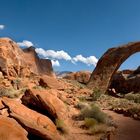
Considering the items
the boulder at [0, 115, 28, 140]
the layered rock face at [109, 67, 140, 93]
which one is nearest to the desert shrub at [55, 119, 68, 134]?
the boulder at [0, 115, 28, 140]

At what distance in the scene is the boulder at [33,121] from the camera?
7824 millimetres

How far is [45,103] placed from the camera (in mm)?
10039

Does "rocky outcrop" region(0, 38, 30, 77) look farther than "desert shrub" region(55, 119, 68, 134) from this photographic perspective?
Yes

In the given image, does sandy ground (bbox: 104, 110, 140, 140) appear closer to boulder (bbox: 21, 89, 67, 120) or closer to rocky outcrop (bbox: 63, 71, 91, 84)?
boulder (bbox: 21, 89, 67, 120)

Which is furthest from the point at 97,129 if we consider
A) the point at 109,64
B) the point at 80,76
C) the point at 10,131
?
the point at 80,76

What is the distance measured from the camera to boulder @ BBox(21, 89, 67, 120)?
1003cm

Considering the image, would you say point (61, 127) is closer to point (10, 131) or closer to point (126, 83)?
point (10, 131)

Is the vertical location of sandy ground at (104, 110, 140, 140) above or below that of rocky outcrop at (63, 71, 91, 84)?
below

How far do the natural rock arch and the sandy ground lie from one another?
1072cm

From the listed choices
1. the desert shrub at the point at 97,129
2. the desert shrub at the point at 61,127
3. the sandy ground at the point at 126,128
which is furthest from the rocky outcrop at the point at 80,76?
the desert shrub at the point at 61,127

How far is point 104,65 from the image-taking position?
2427 cm

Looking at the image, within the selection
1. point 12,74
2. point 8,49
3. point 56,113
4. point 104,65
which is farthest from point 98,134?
point 104,65

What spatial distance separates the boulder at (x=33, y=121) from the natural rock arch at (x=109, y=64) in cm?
1402

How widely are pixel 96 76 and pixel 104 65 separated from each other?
1.16 meters
